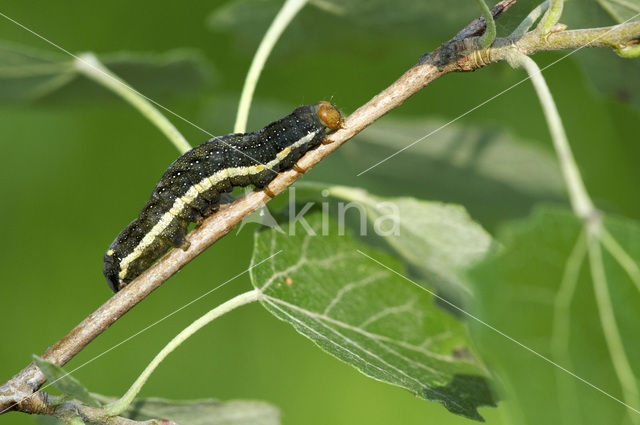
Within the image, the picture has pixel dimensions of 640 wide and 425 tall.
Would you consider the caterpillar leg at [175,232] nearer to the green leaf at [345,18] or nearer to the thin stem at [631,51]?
the green leaf at [345,18]

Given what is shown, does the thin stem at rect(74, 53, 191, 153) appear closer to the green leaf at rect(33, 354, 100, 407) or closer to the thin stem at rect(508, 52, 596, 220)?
the green leaf at rect(33, 354, 100, 407)

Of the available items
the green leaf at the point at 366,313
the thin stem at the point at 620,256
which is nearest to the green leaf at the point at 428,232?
the green leaf at the point at 366,313

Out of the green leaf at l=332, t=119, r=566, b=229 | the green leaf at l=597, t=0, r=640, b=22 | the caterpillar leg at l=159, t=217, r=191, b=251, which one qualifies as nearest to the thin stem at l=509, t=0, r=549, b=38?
the green leaf at l=597, t=0, r=640, b=22

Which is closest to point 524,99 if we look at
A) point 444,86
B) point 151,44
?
point 444,86

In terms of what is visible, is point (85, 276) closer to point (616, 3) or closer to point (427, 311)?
point (427, 311)

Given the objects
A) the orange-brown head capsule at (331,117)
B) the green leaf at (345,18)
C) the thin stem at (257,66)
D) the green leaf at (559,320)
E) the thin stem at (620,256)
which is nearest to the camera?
the green leaf at (559,320)
